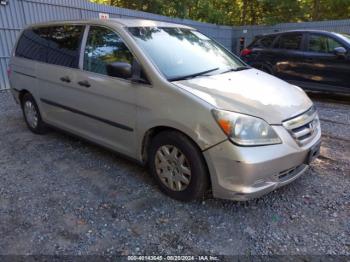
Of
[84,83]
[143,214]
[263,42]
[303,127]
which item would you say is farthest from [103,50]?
[263,42]

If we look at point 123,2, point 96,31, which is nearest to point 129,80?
point 96,31

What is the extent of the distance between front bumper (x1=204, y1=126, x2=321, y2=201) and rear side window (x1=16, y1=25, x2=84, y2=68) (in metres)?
2.27

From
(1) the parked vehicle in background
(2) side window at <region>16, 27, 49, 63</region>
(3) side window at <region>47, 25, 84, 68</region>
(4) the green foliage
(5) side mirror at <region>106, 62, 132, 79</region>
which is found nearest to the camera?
(5) side mirror at <region>106, 62, 132, 79</region>

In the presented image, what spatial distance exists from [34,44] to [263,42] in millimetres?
5940

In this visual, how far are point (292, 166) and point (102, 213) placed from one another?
1.79 meters

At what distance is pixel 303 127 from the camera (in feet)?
10.2

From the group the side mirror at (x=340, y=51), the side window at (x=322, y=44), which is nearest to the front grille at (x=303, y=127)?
the side mirror at (x=340, y=51)

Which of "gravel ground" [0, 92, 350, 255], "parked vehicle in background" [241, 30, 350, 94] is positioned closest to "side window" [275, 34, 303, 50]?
"parked vehicle in background" [241, 30, 350, 94]

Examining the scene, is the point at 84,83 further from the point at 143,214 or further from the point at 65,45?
the point at 143,214

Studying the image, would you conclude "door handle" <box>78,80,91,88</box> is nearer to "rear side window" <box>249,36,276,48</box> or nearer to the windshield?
the windshield

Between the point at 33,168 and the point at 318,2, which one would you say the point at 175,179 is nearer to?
the point at 33,168

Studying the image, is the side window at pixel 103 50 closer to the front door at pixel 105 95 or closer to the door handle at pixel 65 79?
the front door at pixel 105 95

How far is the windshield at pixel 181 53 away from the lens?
11.0 ft

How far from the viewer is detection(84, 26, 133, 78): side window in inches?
139
